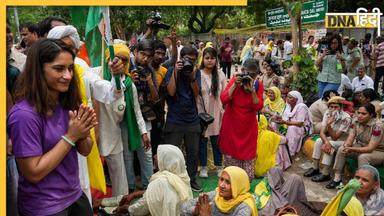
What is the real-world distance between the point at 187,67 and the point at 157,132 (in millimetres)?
905

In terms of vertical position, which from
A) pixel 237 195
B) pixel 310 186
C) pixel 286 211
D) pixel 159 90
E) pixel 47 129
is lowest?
pixel 310 186

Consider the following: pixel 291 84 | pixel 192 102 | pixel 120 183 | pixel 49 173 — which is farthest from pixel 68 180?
pixel 291 84

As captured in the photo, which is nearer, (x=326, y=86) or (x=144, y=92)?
(x=144, y=92)

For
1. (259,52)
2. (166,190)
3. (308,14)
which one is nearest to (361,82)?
(308,14)

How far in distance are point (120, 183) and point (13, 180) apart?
69.4 inches

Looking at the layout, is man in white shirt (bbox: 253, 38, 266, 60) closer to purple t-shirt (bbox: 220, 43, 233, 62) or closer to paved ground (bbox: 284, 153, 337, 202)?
purple t-shirt (bbox: 220, 43, 233, 62)

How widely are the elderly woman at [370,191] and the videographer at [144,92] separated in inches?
75.7

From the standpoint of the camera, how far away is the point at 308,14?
7.70m

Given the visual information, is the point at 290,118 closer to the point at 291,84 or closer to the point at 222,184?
the point at 291,84

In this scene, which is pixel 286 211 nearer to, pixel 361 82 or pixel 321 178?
pixel 321 178

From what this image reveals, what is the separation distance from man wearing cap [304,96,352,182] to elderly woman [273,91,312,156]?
19.5 inches

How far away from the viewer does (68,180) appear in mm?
1769

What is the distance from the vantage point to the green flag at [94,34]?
251 centimetres

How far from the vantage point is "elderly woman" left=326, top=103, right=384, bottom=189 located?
416 cm
